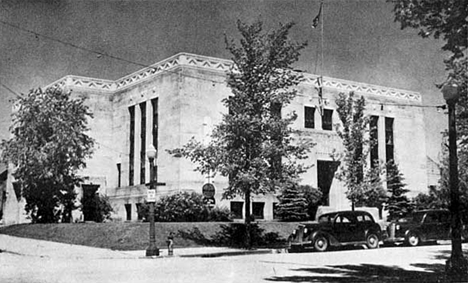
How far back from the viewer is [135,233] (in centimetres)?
2483

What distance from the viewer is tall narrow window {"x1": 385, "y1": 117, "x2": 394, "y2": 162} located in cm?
4859

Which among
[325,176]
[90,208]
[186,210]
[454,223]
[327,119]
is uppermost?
[327,119]

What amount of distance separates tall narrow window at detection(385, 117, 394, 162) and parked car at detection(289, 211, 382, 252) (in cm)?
2546

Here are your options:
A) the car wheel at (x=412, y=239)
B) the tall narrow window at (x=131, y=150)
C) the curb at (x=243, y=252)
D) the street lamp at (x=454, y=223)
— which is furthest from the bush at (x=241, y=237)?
the tall narrow window at (x=131, y=150)

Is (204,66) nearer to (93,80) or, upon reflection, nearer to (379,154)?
(93,80)

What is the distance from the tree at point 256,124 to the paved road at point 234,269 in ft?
15.8

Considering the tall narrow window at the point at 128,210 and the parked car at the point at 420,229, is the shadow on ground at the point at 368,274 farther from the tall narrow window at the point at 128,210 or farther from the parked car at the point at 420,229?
the tall narrow window at the point at 128,210

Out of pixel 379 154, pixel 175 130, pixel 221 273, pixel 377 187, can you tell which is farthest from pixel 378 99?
pixel 221 273

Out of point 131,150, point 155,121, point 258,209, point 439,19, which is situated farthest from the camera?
point 131,150

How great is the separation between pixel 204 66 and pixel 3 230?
55.8ft

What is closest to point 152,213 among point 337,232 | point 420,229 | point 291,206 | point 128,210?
point 337,232

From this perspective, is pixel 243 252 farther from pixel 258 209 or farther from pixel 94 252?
pixel 258 209

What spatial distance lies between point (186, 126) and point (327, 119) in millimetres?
13534

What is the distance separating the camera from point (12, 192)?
162 ft
